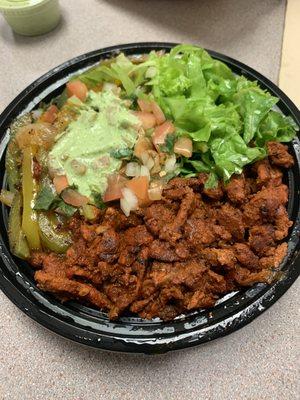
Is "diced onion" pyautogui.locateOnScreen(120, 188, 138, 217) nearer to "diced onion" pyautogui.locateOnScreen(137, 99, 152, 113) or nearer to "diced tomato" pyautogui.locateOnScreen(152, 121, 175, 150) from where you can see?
"diced tomato" pyautogui.locateOnScreen(152, 121, 175, 150)

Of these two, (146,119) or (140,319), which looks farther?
(146,119)

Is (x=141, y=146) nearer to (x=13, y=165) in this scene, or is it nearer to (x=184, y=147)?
(x=184, y=147)

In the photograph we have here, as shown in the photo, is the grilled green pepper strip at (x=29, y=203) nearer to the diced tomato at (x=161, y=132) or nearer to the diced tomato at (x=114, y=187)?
the diced tomato at (x=114, y=187)

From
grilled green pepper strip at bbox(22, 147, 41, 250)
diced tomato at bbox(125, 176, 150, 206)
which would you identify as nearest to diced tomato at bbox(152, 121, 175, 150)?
diced tomato at bbox(125, 176, 150, 206)

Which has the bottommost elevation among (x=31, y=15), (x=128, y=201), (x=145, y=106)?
(x=128, y=201)

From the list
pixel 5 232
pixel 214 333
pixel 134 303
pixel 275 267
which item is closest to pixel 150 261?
pixel 134 303

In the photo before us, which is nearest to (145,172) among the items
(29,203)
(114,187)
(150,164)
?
(150,164)

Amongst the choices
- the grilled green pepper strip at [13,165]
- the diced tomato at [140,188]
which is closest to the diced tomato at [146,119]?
the diced tomato at [140,188]

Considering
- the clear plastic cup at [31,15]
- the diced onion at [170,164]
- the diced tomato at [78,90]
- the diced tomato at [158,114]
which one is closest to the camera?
the diced onion at [170,164]
